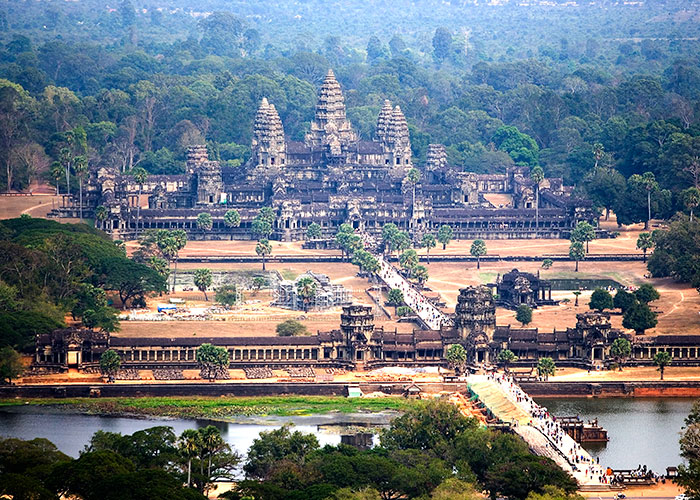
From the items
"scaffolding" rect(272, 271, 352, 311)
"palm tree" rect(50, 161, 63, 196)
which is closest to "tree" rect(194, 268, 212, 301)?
"scaffolding" rect(272, 271, 352, 311)

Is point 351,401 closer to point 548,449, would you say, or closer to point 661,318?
point 548,449

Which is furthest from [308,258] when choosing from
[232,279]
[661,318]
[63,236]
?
[661,318]

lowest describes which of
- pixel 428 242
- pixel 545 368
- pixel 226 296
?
pixel 545 368

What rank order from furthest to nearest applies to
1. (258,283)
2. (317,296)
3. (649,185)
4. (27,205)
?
(27,205) → (649,185) → (258,283) → (317,296)

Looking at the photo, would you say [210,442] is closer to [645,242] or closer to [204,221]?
[645,242]

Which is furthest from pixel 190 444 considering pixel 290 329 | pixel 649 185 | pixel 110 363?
pixel 649 185

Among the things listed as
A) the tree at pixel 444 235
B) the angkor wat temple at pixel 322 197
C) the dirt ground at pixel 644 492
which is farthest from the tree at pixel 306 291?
the dirt ground at pixel 644 492
